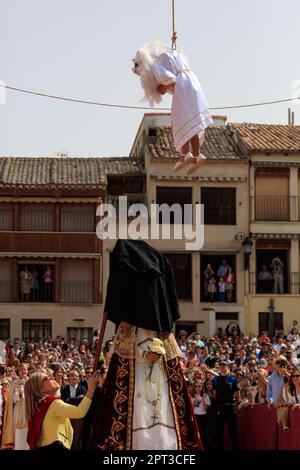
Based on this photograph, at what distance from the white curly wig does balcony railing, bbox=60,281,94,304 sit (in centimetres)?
2641

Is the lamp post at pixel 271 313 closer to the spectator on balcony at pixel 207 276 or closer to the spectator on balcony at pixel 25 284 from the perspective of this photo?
the spectator on balcony at pixel 207 276

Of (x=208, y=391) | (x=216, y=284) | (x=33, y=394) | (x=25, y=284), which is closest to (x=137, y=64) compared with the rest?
(x=33, y=394)

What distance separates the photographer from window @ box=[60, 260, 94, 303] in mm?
37531

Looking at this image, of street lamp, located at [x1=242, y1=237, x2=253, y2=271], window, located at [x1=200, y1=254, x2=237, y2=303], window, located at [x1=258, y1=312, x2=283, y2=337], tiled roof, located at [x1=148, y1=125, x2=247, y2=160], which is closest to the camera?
street lamp, located at [x1=242, y1=237, x2=253, y2=271]

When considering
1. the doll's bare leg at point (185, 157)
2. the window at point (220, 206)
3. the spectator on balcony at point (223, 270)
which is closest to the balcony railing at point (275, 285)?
the spectator on balcony at point (223, 270)

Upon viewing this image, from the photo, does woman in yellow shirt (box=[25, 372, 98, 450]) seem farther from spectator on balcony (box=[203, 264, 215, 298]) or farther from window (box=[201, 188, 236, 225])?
window (box=[201, 188, 236, 225])

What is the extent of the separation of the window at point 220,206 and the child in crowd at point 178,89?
26499mm

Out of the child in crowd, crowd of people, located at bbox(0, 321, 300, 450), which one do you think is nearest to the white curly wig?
the child in crowd

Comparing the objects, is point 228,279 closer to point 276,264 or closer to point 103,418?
point 276,264

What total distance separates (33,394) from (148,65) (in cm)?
369

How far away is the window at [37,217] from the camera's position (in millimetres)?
37719

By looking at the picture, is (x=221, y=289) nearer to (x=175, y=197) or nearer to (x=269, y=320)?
(x=269, y=320)
